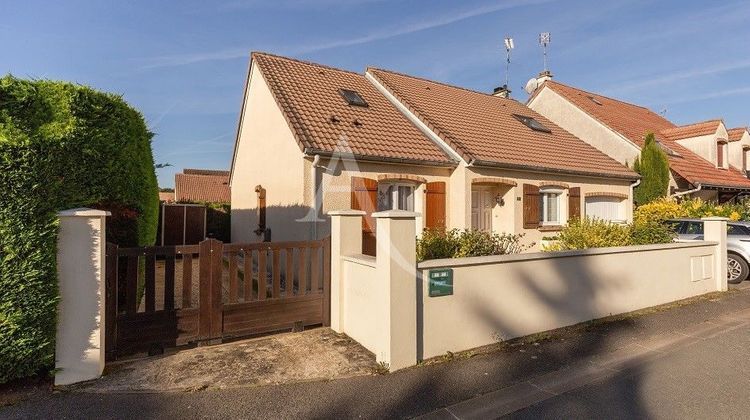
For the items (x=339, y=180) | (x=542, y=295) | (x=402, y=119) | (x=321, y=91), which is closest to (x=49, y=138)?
(x=339, y=180)

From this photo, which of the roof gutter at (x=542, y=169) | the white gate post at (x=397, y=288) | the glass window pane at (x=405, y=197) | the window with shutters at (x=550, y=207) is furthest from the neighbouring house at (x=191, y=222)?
the window with shutters at (x=550, y=207)

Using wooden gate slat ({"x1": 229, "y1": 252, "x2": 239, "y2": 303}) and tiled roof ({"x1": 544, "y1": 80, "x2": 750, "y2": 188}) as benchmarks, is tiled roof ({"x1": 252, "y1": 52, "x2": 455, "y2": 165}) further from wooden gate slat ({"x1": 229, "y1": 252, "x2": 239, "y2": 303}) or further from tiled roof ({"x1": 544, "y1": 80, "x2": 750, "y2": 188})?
tiled roof ({"x1": 544, "y1": 80, "x2": 750, "y2": 188})

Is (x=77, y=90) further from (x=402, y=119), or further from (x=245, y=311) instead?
(x=402, y=119)

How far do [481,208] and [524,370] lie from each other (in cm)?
703

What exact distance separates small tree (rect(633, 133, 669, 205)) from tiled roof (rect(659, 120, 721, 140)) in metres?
5.26

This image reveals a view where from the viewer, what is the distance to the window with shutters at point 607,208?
12.7m

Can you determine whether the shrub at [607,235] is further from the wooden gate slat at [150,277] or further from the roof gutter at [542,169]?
the wooden gate slat at [150,277]

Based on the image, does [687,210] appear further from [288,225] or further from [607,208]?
[288,225]

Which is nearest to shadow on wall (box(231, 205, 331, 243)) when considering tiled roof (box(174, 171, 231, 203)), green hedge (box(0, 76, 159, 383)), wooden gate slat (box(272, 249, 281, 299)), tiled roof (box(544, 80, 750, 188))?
wooden gate slat (box(272, 249, 281, 299))

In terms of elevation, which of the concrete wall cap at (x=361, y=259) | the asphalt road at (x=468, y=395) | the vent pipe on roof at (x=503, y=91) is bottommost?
the asphalt road at (x=468, y=395)

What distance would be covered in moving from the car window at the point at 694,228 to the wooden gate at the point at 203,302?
939cm

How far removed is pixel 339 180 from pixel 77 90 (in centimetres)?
479

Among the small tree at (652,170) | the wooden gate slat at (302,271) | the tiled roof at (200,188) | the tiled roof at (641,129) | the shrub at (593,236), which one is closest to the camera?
the wooden gate slat at (302,271)

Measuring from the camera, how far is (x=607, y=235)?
284 inches
